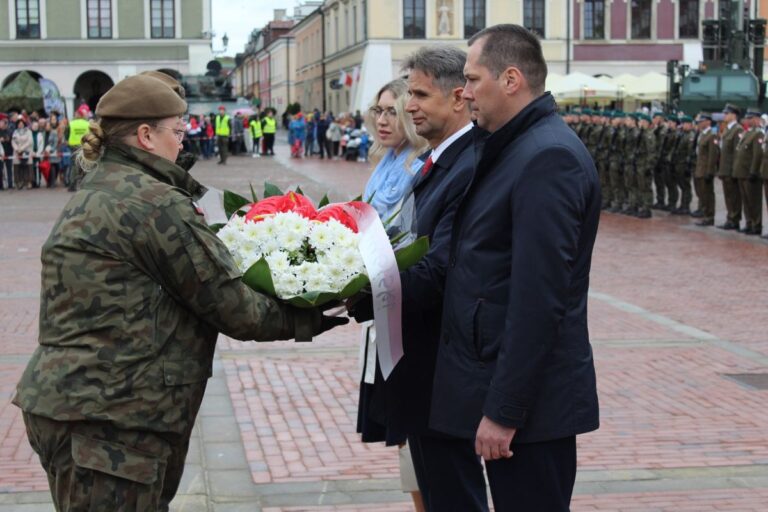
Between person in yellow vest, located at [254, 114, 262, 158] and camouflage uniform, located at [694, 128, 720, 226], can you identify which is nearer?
camouflage uniform, located at [694, 128, 720, 226]

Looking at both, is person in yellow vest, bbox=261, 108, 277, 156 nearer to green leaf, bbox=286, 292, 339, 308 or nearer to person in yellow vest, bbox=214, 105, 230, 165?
person in yellow vest, bbox=214, 105, 230, 165

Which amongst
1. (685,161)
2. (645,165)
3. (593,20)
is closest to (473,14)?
(593,20)

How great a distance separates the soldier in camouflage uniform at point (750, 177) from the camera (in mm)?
18422

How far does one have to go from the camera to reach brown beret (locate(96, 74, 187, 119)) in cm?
343

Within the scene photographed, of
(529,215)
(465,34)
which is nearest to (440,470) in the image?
(529,215)

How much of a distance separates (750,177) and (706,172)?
167 centimetres

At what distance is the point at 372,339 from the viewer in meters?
4.20

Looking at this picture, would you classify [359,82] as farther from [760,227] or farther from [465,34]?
[760,227]

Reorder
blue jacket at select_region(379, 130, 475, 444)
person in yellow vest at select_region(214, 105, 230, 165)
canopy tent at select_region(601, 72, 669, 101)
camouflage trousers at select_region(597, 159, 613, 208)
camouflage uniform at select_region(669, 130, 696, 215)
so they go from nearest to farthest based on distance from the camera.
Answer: blue jacket at select_region(379, 130, 475, 444) < camouflage uniform at select_region(669, 130, 696, 215) < camouflage trousers at select_region(597, 159, 613, 208) < canopy tent at select_region(601, 72, 669, 101) < person in yellow vest at select_region(214, 105, 230, 165)

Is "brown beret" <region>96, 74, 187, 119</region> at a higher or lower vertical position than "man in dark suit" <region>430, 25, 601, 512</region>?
higher

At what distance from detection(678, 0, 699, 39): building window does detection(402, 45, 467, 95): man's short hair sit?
57.2m

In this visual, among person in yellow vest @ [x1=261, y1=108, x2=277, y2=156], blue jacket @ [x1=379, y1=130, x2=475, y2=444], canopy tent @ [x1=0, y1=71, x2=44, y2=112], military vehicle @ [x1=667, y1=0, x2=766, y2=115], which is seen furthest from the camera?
person in yellow vest @ [x1=261, y1=108, x2=277, y2=156]

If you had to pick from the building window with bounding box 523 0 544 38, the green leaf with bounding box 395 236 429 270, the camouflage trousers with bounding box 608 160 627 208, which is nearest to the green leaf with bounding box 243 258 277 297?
the green leaf with bounding box 395 236 429 270

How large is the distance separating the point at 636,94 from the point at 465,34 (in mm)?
20145
